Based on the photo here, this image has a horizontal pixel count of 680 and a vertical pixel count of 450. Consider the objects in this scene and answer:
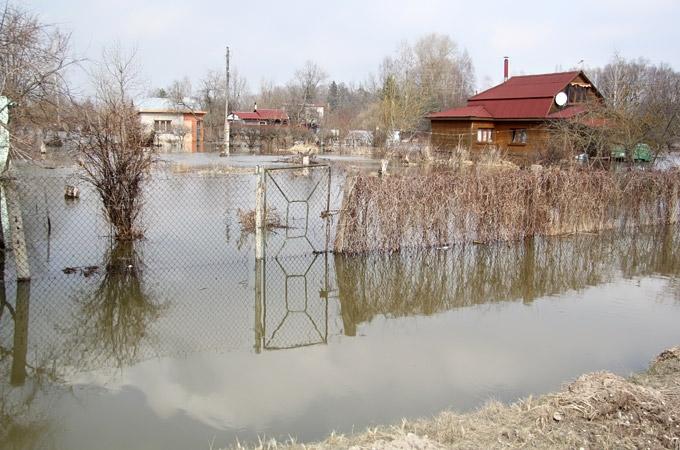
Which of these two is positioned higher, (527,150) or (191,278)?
(527,150)

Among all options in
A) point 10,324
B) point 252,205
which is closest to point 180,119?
point 252,205

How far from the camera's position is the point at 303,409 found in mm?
4832

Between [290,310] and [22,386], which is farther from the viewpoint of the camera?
[290,310]

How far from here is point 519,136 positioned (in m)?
37.2

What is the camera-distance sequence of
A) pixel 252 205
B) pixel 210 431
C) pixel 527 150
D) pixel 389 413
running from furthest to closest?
pixel 527 150 < pixel 252 205 < pixel 389 413 < pixel 210 431

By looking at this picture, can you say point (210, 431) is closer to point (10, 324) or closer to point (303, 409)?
point (303, 409)

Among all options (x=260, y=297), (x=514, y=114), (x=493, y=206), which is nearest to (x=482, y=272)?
(x=493, y=206)

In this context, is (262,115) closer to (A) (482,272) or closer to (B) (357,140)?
(B) (357,140)

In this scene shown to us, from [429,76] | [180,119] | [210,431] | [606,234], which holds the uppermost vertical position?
[429,76]

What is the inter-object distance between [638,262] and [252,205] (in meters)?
9.17

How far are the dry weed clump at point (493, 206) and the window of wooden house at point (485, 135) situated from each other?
76.7ft

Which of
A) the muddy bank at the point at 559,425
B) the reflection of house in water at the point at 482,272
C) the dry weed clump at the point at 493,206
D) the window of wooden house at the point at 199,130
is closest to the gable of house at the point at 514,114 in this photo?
the dry weed clump at the point at 493,206

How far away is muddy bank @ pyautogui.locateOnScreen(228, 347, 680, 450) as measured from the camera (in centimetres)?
387

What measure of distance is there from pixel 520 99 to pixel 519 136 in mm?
2592
